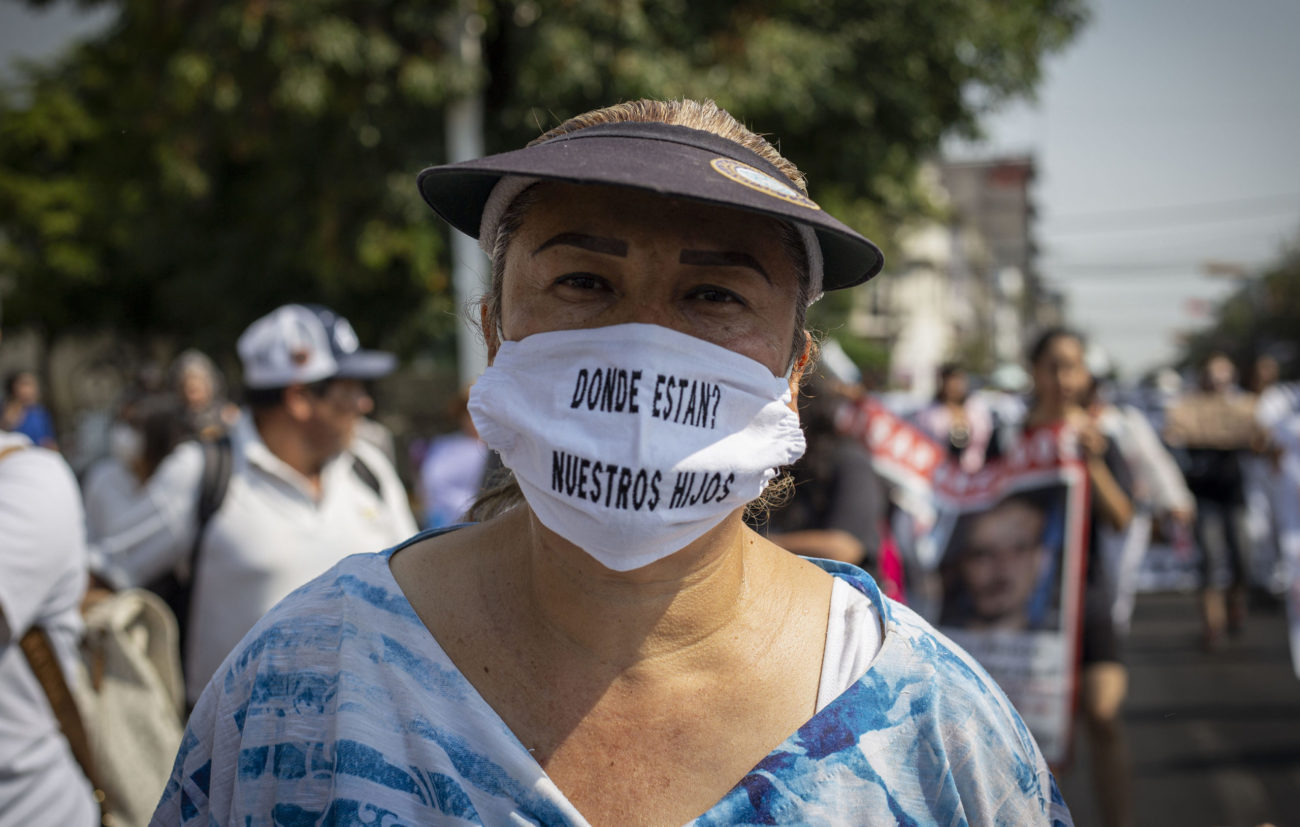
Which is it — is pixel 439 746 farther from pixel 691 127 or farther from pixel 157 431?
pixel 157 431

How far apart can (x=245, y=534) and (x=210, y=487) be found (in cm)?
23

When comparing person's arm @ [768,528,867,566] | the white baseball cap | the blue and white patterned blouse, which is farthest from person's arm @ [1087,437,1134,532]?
the blue and white patterned blouse

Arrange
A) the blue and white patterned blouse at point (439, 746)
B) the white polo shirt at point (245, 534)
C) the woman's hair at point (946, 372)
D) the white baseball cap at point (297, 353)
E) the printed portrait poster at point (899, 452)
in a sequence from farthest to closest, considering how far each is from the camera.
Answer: the woman's hair at point (946, 372) → the printed portrait poster at point (899, 452) → the white baseball cap at point (297, 353) → the white polo shirt at point (245, 534) → the blue and white patterned blouse at point (439, 746)

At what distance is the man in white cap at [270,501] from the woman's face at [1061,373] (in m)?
2.84

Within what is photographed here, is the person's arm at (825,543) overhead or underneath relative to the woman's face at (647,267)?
underneath

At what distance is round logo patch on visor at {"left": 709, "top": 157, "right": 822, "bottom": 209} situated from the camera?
4.49 feet

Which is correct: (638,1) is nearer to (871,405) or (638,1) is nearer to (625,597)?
(871,405)

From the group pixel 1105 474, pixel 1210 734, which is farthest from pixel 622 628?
pixel 1210 734

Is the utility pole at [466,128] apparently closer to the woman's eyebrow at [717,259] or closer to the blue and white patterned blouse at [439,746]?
the blue and white patterned blouse at [439,746]

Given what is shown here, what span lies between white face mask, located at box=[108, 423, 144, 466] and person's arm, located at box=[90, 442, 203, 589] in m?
1.03

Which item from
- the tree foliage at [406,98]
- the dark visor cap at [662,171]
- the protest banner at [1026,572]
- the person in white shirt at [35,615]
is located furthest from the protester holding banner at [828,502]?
the tree foliage at [406,98]

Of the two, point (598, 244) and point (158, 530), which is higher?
point (598, 244)

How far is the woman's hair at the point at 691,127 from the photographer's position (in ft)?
5.17

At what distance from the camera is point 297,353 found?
3750 millimetres
